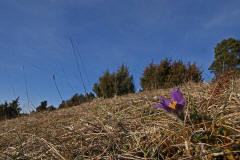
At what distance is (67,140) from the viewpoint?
1.38 meters

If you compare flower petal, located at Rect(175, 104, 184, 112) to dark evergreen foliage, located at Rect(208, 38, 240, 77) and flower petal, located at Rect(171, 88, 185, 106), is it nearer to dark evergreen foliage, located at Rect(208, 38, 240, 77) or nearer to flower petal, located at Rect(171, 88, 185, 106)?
flower petal, located at Rect(171, 88, 185, 106)

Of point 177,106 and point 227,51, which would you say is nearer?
point 177,106

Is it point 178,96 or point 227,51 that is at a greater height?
point 227,51

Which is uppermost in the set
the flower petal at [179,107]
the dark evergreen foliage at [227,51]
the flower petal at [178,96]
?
the dark evergreen foliage at [227,51]

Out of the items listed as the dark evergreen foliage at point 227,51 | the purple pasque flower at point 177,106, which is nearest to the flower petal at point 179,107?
the purple pasque flower at point 177,106

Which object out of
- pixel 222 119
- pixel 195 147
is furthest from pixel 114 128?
pixel 222 119

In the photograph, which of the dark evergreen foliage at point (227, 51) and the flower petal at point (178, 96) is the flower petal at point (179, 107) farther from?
the dark evergreen foliage at point (227, 51)

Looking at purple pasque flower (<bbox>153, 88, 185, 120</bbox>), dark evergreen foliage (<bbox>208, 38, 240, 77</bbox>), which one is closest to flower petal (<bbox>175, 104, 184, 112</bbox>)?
purple pasque flower (<bbox>153, 88, 185, 120</bbox>)

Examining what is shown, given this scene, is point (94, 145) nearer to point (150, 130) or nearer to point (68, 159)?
point (68, 159)

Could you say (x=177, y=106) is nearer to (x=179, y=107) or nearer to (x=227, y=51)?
(x=179, y=107)

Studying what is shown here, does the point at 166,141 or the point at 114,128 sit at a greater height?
the point at 114,128

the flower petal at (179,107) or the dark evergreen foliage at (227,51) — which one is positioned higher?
the dark evergreen foliage at (227,51)

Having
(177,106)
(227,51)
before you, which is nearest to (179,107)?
(177,106)

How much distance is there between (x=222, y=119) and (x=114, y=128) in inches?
28.8
